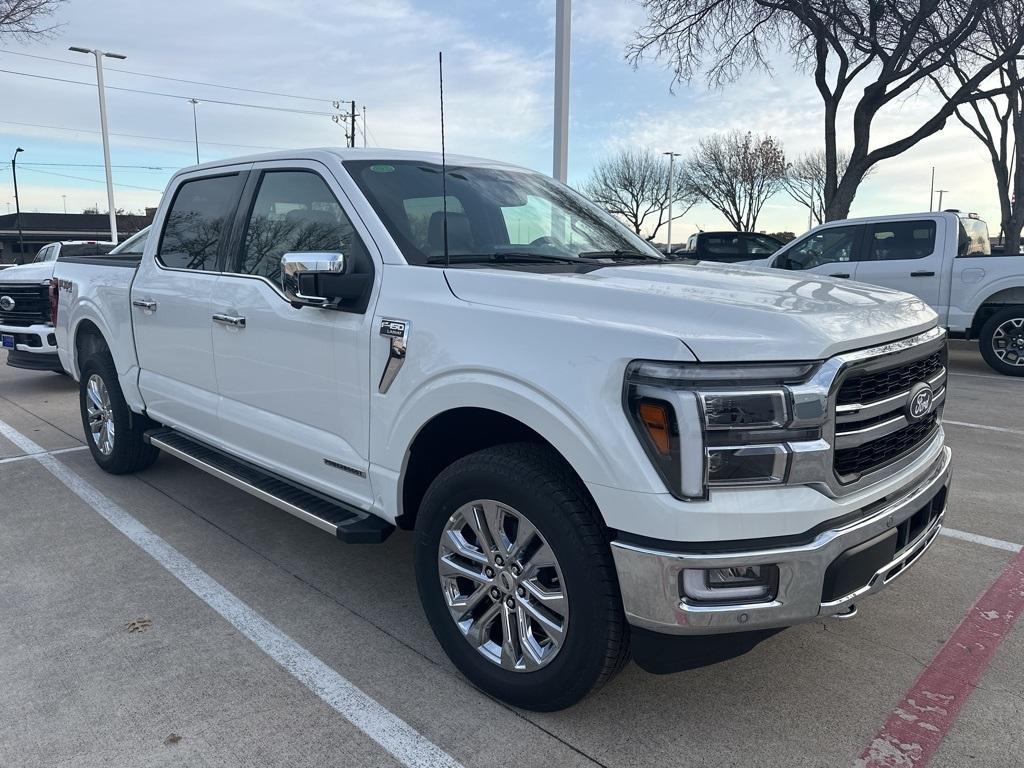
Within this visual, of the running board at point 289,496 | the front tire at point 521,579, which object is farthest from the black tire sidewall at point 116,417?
the front tire at point 521,579

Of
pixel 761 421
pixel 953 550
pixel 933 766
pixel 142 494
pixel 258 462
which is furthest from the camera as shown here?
pixel 142 494

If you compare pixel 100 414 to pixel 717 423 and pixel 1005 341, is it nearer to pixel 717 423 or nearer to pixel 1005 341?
pixel 717 423

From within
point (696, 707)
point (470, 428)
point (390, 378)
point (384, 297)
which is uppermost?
point (384, 297)

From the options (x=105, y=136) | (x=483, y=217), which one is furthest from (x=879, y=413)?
(x=105, y=136)

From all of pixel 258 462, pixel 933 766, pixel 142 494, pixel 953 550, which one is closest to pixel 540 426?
pixel 933 766

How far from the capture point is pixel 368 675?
296 cm

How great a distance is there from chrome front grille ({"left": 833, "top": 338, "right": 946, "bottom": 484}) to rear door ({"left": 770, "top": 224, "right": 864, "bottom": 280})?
8586 millimetres

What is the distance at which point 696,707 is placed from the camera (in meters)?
2.77

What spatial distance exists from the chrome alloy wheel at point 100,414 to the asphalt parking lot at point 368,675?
1.08 m

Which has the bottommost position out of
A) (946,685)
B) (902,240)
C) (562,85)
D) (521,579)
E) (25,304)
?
(946,685)

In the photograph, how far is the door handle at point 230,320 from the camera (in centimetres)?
375

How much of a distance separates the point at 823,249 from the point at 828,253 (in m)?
0.09

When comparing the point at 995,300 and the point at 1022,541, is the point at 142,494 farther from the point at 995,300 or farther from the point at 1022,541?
the point at 995,300

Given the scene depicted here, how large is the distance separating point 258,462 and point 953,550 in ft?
11.5
